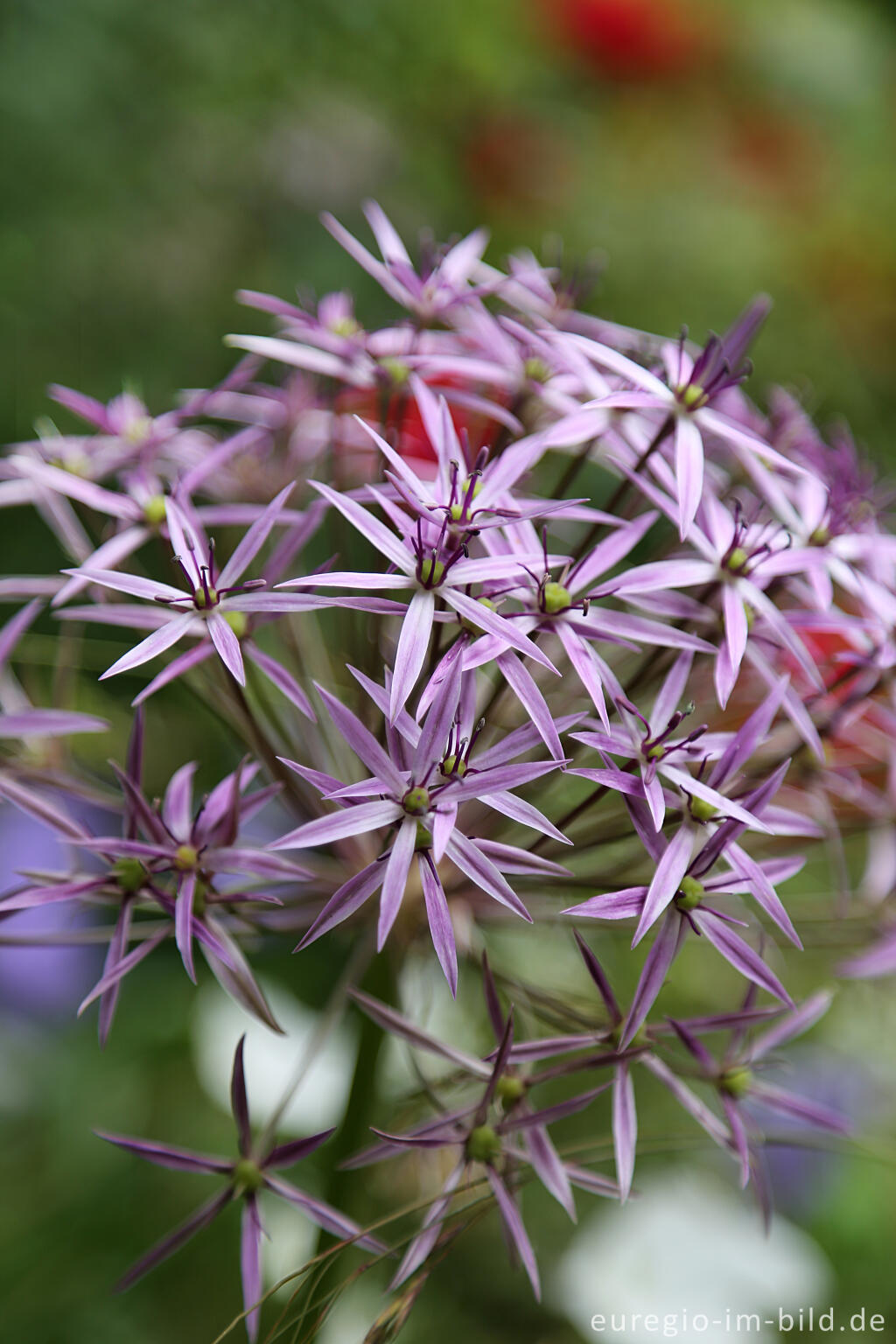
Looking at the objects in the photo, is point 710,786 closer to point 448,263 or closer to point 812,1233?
point 448,263

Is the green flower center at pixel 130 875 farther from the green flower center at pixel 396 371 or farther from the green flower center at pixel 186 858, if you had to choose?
the green flower center at pixel 396 371

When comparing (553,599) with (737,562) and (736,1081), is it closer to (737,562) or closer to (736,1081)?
(737,562)

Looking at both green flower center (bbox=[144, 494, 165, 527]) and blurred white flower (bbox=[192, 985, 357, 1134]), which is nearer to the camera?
green flower center (bbox=[144, 494, 165, 527])

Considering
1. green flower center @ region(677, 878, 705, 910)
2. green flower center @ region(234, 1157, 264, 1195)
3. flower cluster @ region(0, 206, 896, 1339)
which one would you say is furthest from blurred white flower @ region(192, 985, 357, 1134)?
green flower center @ region(677, 878, 705, 910)

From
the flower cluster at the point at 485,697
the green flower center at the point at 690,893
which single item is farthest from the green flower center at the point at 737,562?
the green flower center at the point at 690,893

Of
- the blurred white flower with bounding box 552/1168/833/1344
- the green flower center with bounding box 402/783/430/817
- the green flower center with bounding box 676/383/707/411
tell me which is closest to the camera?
the green flower center with bounding box 402/783/430/817

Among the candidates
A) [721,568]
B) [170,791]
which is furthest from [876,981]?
[170,791]

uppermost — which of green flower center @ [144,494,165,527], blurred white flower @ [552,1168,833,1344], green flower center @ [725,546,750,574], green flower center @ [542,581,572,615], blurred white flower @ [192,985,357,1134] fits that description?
green flower center @ [725,546,750,574]

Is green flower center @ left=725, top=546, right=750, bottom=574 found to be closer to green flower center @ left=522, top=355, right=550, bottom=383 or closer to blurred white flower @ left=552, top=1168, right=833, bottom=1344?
green flower center @ left=522, top=355, right=550, bottom=383
